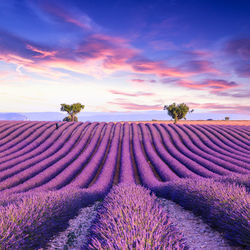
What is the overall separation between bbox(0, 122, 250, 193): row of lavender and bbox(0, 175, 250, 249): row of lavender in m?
5.05

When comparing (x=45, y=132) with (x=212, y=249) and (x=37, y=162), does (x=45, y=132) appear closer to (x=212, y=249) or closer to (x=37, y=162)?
(x=37, y=162)

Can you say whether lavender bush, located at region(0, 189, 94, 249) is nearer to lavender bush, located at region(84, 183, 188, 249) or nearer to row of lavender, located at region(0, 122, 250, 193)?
lavender bush, located at region(84, 183, 188, 249)

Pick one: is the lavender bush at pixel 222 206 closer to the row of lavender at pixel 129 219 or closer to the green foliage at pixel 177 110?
the row of lavender at pixel 129 219

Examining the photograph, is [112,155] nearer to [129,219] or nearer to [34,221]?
[34,221]

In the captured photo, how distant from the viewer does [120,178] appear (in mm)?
11383

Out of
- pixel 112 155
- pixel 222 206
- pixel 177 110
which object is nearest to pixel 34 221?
pixel 222 206

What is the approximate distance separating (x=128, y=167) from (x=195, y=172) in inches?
174

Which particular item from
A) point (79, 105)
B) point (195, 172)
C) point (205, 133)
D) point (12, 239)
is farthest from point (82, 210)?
point (79, 105)

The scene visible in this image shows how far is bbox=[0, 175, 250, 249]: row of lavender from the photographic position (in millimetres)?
2506

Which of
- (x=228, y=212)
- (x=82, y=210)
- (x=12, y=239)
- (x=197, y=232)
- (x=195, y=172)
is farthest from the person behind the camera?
(x=195, y=172)

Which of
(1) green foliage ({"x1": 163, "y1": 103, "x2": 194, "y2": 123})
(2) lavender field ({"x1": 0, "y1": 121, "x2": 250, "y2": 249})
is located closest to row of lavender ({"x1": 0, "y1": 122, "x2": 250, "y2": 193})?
(2) lavender field ({"x1": 0, "y1": 121, "x2": 250, "y2": 249})

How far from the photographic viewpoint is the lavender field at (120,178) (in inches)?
124

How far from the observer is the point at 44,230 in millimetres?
3838

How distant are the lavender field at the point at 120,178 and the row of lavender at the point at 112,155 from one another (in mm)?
73
